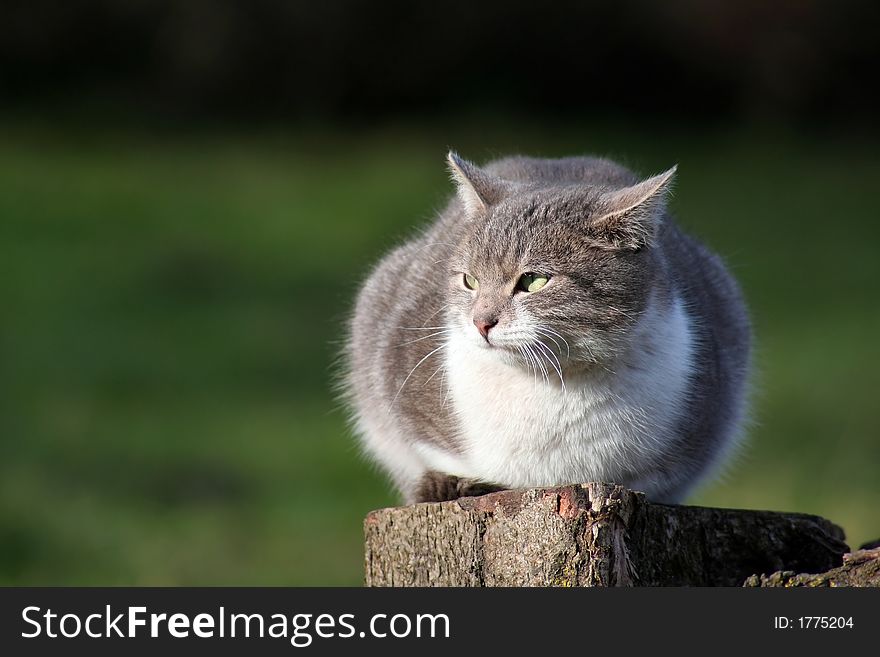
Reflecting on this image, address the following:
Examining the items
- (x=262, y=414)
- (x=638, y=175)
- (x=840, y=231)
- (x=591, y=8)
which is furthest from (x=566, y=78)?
(x=638, y=175)

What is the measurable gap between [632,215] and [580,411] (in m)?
0.71

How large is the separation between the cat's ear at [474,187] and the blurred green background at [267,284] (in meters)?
1.60

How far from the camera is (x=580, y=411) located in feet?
14.6

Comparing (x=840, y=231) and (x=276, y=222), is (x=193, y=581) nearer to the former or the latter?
(x=276, y=222)

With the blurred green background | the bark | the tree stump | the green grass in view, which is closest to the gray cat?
the tree stump

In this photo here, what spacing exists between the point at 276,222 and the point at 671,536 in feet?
44.2

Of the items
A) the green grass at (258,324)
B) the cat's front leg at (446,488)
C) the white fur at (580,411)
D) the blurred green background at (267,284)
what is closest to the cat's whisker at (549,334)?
the white fur at (580,411)

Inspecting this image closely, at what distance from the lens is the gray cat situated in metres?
4.37

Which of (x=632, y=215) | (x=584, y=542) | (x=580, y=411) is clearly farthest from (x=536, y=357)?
(x=584, y=542)

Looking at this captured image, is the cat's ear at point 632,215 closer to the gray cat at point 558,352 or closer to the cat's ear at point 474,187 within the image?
the gray cat at point 558,352

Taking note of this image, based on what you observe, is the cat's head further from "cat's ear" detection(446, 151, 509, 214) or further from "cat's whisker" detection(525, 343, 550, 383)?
"cat's ear" detection(446, 151, 509, 214)

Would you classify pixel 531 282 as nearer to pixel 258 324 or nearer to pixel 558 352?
pixel 558 352

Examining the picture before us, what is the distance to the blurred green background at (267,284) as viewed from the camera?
944cm

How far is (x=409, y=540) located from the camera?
13.5 ft
